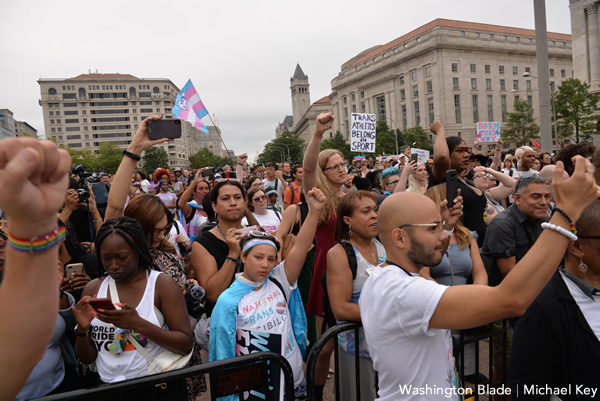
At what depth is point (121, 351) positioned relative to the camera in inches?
90.1

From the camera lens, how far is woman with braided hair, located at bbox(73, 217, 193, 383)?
7.32 feet

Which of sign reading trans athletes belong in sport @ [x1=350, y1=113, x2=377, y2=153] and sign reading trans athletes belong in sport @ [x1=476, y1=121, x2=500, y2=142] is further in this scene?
sign reading trans athletes belong in sport @ [x1=476, y1=121, x2=500, y2=142]

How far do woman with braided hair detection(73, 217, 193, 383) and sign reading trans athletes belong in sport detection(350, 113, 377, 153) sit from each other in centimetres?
792

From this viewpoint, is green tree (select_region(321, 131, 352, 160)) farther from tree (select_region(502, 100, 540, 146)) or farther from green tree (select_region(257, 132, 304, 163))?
green tree (select_region(257, 132, 304, 163))

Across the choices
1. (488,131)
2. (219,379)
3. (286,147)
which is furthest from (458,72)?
(219,379)

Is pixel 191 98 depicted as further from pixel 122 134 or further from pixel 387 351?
pixel 122 134

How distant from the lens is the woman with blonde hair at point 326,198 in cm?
362

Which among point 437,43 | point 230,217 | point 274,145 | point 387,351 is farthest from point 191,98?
point 274,145

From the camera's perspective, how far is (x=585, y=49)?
3997 centimetres

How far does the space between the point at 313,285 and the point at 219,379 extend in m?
1.73

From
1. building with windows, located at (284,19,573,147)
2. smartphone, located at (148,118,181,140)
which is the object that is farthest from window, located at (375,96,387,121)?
smartphone, located at (148,118,181,140)

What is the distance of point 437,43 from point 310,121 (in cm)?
5202

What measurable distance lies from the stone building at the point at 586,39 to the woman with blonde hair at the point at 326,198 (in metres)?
46.0

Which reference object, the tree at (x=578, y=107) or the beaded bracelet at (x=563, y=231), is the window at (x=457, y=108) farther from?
the beaded bracelet at (x=563, y=231)
